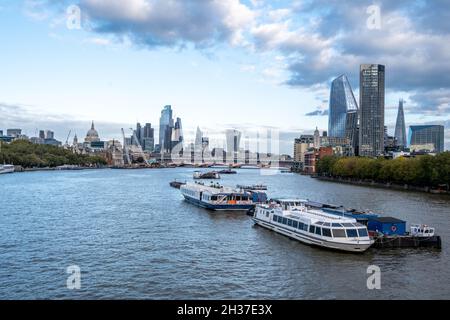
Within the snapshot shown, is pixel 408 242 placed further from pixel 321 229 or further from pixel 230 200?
pixel 230 200

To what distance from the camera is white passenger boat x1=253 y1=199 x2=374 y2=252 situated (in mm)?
29656

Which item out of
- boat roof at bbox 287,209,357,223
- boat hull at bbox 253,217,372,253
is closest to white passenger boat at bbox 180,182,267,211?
boat roof at bbox 287,209,357,223

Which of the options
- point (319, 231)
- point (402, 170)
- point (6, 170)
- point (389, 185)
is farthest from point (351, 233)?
point (6, 170)

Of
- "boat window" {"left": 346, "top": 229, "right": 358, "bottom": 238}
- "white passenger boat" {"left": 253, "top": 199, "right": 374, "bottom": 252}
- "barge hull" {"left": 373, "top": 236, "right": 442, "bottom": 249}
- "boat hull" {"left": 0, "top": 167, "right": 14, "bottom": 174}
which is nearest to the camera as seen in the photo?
"white passenger boat" {"left": 253, "top": 199, "right": 374, "bottom": 252}

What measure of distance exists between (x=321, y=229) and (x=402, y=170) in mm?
74055

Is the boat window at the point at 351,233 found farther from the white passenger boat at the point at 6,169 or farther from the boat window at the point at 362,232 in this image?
the white passenger boat at the point at 6,169

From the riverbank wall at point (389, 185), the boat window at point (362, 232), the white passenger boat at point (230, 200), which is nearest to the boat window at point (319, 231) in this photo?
the boat window at point (362, 232)

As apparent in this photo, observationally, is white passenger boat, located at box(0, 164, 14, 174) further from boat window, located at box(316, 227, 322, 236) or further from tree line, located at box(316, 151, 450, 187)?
boat window, located at box(316, 227, 322, 236)

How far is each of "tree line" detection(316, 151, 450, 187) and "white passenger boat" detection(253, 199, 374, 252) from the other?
2172 inches

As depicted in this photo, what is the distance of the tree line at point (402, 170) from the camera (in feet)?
278

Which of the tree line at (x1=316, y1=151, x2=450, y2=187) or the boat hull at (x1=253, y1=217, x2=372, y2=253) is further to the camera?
the tree line at (x1=316, y1=151, x2=450, y2=187)
